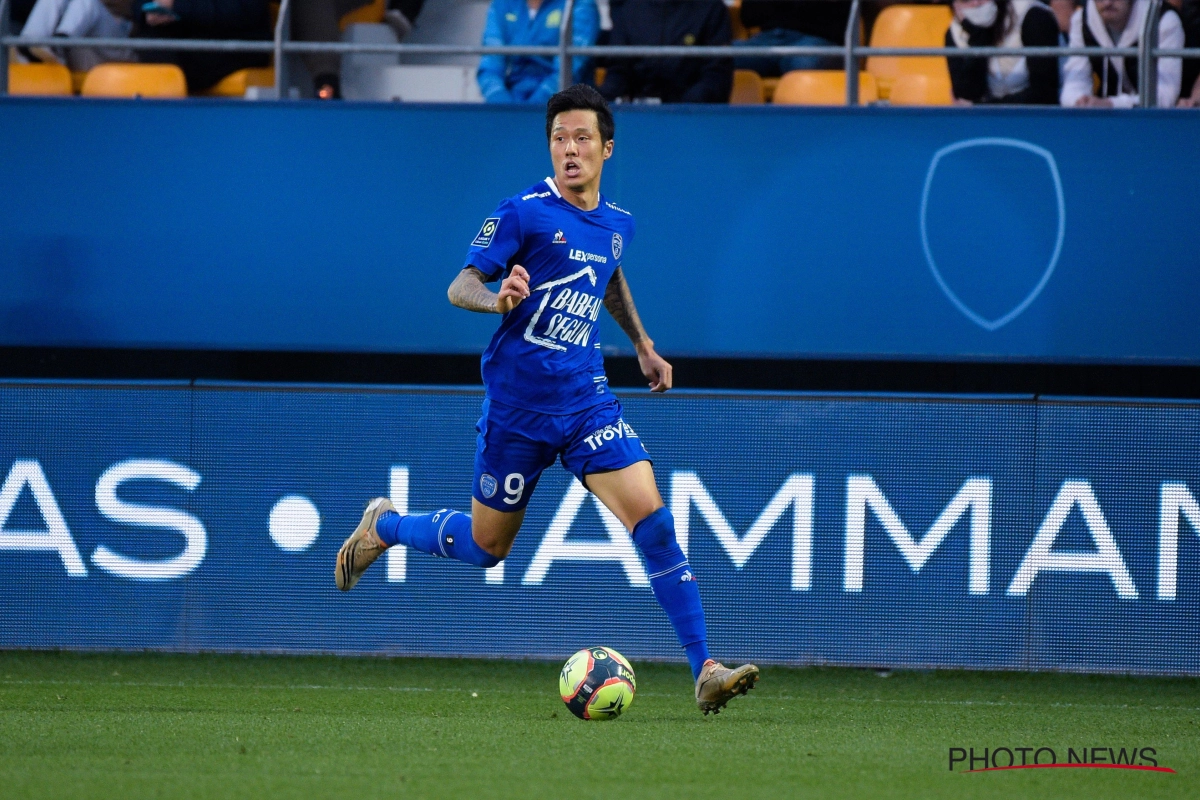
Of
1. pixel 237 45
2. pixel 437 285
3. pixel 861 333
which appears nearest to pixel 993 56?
pixel 861 333

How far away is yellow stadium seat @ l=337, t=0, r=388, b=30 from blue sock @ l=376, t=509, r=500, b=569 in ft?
15.3

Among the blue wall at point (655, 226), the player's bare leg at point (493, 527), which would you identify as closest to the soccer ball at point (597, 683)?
the player's bare leg at point (493, 527)

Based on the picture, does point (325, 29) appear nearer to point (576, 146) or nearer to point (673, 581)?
point (576, 146)

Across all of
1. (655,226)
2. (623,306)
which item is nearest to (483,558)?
(623,306)

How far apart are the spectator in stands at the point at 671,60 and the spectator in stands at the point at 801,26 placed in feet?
0.67

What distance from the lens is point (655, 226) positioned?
9055 mm

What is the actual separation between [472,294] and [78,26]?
5.44 m

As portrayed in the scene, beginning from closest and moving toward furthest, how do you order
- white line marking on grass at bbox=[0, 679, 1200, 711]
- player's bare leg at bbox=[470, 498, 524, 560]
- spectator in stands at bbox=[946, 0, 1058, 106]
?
player's bare leg at bbox=[470, 498, 524, 560]
white line marking on grass at bbox=[0, 679, 1200, 711]
spectator in stands at bbox=[946, 0, 1058, 106]

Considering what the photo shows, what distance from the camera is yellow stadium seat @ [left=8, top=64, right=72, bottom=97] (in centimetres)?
947

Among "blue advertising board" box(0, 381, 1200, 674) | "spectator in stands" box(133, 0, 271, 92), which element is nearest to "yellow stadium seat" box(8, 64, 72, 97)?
"spectator in stands" box(133, 0, 271, 92)

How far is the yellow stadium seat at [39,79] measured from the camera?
31.1 ft

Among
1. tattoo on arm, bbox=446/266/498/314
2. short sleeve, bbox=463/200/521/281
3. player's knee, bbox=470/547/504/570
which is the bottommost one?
player's knee, bbox=470/547/504/570

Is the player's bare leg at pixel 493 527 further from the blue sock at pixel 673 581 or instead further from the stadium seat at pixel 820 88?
the stadium seat at pixel 820 88

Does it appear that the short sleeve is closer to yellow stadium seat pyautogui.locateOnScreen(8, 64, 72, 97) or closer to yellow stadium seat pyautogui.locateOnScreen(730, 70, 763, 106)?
yellow stadium seat pyautogui.locateOnScreen(730, 70, 763, 106)
